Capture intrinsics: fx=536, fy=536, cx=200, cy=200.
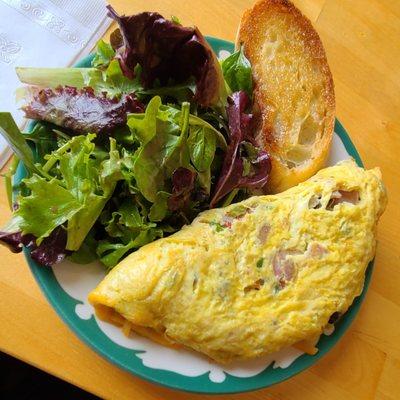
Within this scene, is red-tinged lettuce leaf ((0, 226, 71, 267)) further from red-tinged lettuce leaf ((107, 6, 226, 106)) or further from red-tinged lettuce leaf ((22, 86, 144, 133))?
red-tinged lettuce leaf ((107, 6, 226, 106))

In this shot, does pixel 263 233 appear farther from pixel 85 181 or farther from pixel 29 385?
pixel 29 385

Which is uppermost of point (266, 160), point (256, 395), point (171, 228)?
point (266, 160)

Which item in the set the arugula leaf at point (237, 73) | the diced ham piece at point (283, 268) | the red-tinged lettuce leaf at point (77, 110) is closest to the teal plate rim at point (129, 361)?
the diced ham piece at point (283, 268)

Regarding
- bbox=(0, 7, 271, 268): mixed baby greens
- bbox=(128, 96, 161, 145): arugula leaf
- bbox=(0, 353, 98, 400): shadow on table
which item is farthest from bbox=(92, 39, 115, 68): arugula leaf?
bbox=(0, 353, 98, 400): shadow on table

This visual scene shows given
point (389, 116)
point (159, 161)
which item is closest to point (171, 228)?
point (159, 161)

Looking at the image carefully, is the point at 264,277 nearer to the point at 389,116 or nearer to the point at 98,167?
the point at 98,167

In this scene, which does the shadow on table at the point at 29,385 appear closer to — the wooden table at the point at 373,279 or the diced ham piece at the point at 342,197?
the wooden table at the point at 373,279
